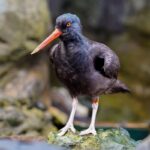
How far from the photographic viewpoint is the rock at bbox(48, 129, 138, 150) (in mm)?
5801

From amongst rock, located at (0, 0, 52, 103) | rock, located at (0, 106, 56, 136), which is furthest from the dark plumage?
rock, located at (0, 0, 52, 103)

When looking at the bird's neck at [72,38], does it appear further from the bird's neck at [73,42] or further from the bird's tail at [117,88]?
the bird's tail at [117,88]

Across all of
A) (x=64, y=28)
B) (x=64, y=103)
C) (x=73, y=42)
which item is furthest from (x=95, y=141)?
(x=64, y=103)

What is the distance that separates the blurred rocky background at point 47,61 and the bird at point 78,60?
9.96 feet

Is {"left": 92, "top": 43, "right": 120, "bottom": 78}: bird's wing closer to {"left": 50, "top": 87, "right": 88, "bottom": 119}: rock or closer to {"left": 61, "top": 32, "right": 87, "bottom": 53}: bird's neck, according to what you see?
{"left": 61, "top": 32, "right": 87, "bottom": 53}: bird's neck

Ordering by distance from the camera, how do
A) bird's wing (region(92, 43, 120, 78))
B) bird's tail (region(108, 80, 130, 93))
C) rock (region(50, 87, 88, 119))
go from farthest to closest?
rock (region(50, 87, 88, 119)) < bird's tail (region(108, 80, 130, 93)) < bird's wing (region(92, 43, 120, 78))

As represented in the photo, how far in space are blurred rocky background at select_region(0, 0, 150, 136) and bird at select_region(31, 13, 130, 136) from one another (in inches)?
119

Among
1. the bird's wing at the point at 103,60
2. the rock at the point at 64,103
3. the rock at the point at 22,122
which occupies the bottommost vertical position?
the rock at the point at 64,103

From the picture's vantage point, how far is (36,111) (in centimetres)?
959

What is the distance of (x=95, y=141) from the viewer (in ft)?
19.4

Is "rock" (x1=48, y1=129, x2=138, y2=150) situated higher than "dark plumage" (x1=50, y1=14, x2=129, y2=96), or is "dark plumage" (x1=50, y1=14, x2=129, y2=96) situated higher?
"dark plumage" (x1=50, y1=14, x2=129, y2=96)

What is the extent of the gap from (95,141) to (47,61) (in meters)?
5.16

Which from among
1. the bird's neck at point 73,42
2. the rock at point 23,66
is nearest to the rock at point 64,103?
the rock at point 23,66

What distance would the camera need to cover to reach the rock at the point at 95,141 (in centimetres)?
580
